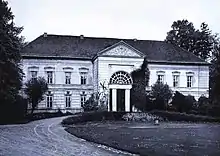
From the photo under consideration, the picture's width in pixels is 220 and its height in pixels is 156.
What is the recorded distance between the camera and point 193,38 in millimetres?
73875

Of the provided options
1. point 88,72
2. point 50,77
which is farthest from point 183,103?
point 50,77

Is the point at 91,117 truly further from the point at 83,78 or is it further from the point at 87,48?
the point at 87,48

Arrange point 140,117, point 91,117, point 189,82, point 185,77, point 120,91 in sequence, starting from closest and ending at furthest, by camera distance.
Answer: point 91,117 < point 140,117 < point 120,91 < point 185,77 < point 189,82

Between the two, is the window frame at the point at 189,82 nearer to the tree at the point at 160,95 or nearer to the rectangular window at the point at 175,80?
the rectangular window at the point at 175,80

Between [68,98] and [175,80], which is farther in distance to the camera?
[175,80]

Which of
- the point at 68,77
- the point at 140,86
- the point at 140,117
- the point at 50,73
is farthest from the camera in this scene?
the point at 68,77

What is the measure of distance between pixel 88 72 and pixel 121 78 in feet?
17.4

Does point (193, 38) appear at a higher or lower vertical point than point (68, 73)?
higher

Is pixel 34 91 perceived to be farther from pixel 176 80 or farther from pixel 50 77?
pixel 176 80

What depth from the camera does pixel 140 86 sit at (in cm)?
5469

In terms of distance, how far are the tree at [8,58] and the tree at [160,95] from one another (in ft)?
71.2

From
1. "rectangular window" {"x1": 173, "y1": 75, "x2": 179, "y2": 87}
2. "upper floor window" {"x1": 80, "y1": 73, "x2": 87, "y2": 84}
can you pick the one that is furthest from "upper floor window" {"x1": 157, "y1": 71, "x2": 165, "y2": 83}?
"upper floor window" {"x1": 80, "y1": 73, "x2": 87, "y2": 84}

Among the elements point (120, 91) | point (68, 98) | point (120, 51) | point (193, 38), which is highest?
point (193, 38)

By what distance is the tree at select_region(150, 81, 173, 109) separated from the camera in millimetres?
52219
